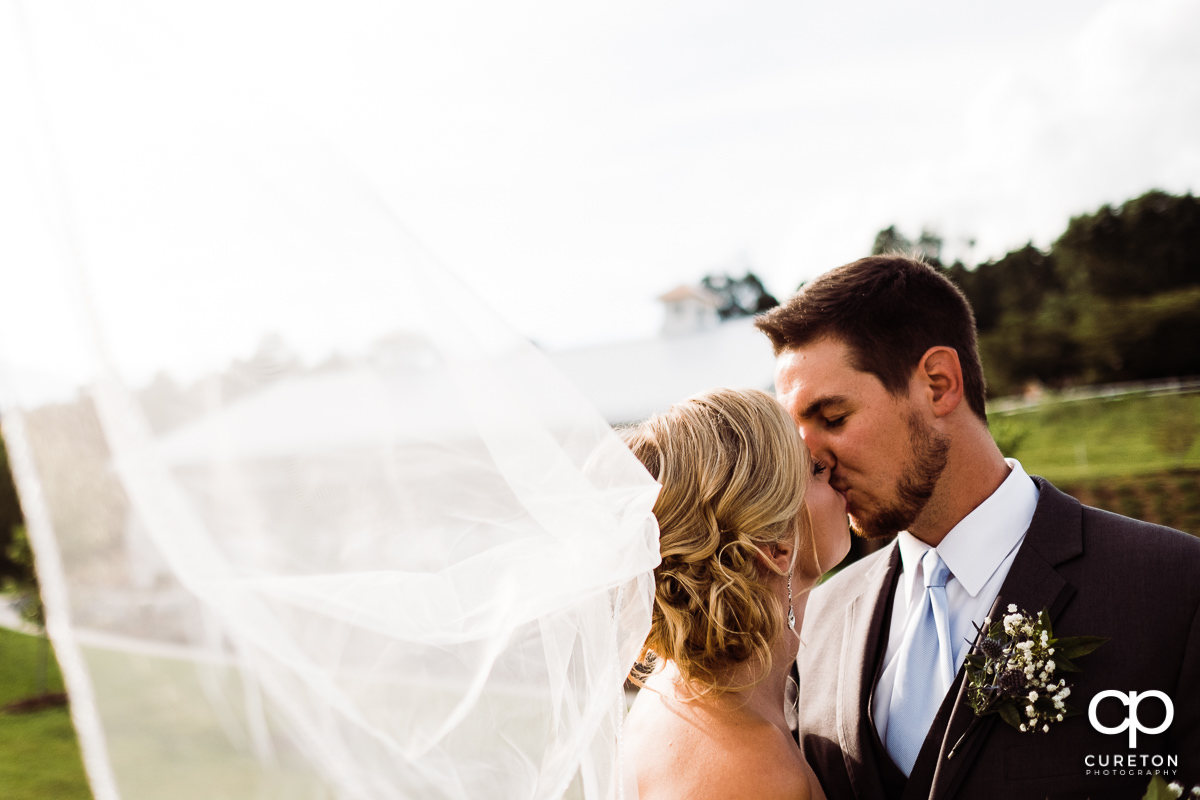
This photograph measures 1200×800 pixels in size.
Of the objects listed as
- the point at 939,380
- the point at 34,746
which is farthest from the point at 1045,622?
the point at 34,746

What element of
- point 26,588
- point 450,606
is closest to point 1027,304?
point 26,588

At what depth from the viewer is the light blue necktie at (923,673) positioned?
277cm

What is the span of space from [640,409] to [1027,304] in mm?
21920

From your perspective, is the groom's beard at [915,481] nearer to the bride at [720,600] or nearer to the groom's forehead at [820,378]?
the groom's forehead at [820,378]

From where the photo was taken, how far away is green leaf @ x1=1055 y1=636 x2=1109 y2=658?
2.52 m

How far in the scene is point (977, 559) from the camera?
115 inches

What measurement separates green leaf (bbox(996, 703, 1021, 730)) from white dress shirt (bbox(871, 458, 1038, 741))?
12.7 inches

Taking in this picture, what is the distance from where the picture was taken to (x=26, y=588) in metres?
13.6

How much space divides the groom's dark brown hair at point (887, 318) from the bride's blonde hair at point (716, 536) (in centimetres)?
78

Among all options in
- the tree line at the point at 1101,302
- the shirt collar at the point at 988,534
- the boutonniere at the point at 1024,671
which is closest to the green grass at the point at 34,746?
the shirt collar at the point at 988,534

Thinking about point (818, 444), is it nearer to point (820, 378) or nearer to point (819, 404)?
point (819, 404)

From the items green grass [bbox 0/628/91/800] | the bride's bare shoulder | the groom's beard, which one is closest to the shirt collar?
the groom's beard

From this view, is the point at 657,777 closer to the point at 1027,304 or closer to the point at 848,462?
the point at 848,462

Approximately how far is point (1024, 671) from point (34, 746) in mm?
13572
